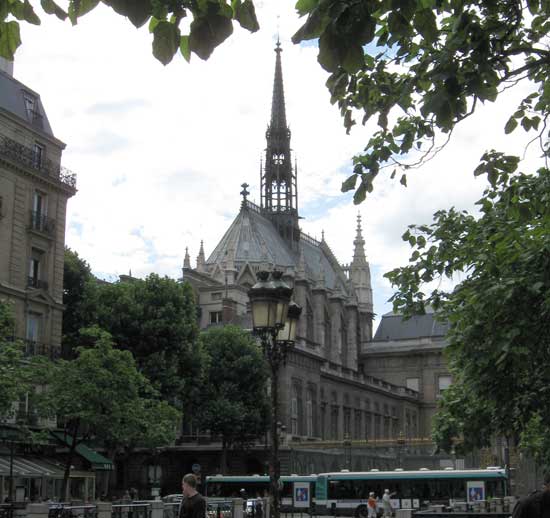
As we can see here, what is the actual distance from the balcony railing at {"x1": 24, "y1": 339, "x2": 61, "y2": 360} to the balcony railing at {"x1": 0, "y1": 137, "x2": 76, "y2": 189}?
27.8 feet

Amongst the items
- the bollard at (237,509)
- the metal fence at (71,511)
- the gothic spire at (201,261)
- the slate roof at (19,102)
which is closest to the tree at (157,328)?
the slate roof at (19,102)

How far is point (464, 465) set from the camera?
76.8 metres

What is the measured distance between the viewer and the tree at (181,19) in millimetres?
6148

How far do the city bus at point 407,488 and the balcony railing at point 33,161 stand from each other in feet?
74.4

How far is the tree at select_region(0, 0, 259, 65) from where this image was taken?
615cm

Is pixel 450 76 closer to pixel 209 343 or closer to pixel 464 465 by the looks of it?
pixel 209 343

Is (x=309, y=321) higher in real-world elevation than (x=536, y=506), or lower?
higher

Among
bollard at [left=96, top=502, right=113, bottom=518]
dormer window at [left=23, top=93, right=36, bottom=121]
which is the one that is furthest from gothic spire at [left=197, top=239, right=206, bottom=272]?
bollard at [left=96, top=502, right=113, bottom=518]

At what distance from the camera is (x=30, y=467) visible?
141ft

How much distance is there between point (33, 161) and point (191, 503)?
3773 cm

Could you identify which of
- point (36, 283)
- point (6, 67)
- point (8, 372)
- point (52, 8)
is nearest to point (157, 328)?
point (36, 283)

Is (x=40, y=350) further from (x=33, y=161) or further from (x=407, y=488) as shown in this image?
Answer: (x=407, y=488)

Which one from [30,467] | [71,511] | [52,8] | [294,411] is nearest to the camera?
[52,8]

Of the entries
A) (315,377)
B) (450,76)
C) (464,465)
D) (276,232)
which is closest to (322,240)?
(276,232)
